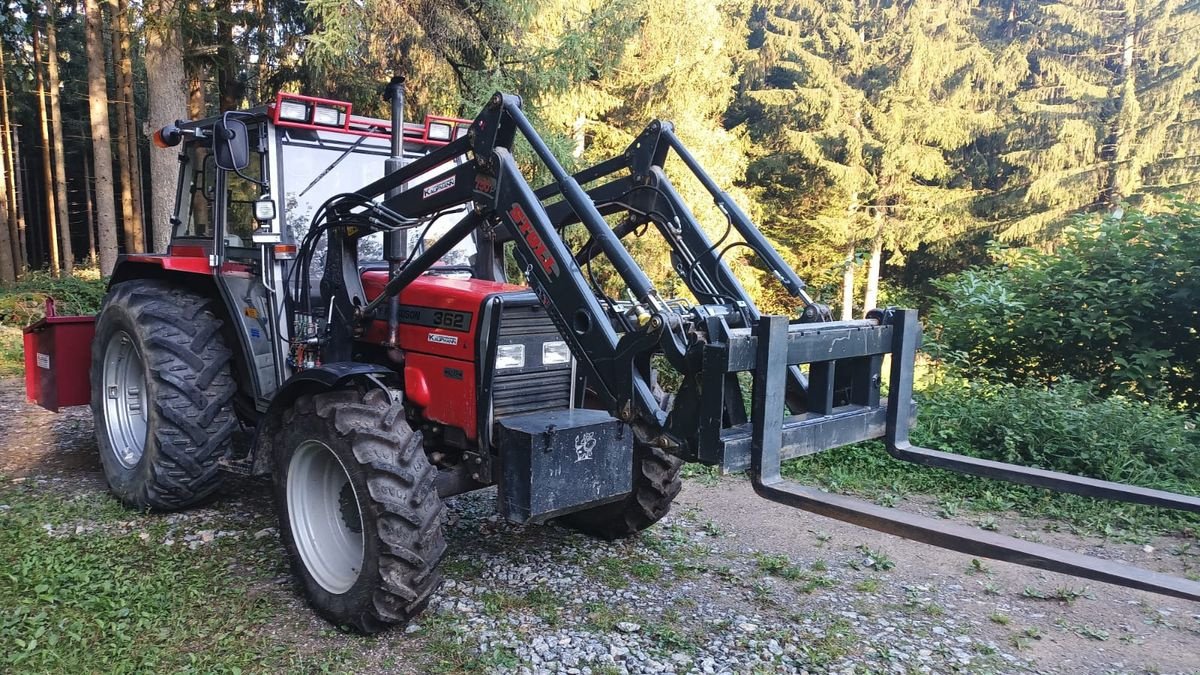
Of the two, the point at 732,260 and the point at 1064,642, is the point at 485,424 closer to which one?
the point at 1064,642

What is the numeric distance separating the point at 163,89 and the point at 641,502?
9.72 m

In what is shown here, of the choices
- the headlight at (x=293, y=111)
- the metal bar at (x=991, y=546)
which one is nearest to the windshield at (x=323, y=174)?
the headlight at (x=293, y=111)

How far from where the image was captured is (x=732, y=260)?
59.2 feet

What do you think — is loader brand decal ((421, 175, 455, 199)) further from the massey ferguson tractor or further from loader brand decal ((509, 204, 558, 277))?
loader brand decal ((509, 204, 558, 277))

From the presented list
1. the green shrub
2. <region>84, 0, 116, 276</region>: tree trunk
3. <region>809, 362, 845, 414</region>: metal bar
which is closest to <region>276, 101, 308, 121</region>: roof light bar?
<region>809, 362, 845, 414</region>: metal bar

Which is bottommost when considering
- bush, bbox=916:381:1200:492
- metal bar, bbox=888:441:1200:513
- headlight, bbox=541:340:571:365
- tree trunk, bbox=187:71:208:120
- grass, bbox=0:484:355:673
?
grass, bbox=0:484:355:673

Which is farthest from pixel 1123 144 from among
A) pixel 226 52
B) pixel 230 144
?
pixel 230 144

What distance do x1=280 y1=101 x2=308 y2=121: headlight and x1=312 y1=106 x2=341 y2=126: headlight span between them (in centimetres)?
6

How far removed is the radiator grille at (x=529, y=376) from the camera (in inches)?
157

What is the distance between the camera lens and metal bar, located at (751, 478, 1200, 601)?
2311mm

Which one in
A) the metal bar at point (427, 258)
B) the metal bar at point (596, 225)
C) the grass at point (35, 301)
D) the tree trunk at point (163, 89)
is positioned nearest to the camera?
the metal bar at point (596, 225)

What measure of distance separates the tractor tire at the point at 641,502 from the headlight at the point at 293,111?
2.71 meters

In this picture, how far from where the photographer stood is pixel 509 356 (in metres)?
4.02

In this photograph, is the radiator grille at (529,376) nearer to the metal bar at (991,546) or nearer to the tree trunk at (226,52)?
the metal bar at (991,546)
